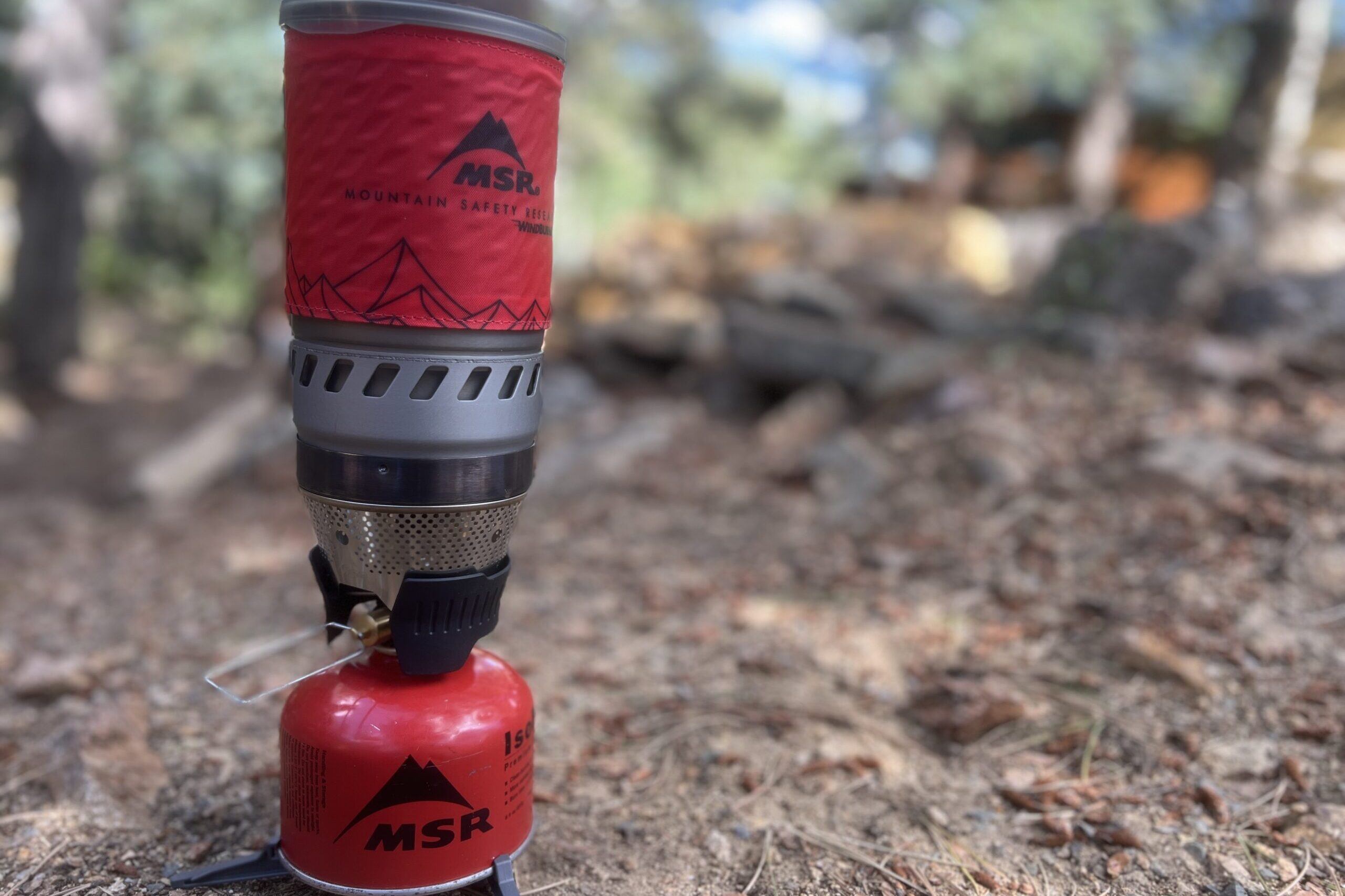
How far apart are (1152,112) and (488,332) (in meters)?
16.7

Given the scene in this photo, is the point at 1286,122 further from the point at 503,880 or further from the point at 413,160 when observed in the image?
the point at 503,880

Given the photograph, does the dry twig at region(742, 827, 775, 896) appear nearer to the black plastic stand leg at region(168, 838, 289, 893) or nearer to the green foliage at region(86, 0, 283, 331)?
the black plastic stand leg at region(168, 838, 289, 893)

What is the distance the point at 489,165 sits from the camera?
1.55 metres

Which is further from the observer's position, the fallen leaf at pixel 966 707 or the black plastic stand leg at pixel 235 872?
the fallen leaf at pixel 966 707

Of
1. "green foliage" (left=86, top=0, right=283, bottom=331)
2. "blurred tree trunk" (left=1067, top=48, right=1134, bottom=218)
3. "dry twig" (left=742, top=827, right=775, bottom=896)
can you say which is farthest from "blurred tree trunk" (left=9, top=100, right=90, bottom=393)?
"blurred tree trunk" (left=1067, top=48, right=1134, bottom=218)

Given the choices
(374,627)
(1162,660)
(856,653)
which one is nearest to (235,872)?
(374,627)

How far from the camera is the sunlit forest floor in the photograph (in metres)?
1.95

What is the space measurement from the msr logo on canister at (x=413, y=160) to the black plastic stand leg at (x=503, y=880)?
3.03 feet

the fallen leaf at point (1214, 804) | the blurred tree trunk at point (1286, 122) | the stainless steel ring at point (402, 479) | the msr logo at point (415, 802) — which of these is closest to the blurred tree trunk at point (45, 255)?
the stainless steel ring at point (402, 479)

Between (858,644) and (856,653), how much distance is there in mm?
53

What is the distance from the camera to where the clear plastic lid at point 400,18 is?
148 centimetres

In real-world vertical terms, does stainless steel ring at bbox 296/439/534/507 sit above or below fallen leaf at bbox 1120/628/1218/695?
above

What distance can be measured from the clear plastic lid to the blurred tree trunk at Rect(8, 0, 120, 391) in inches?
291

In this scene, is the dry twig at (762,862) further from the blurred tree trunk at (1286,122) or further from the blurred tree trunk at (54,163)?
the blurred tree trunk at (54,163)
